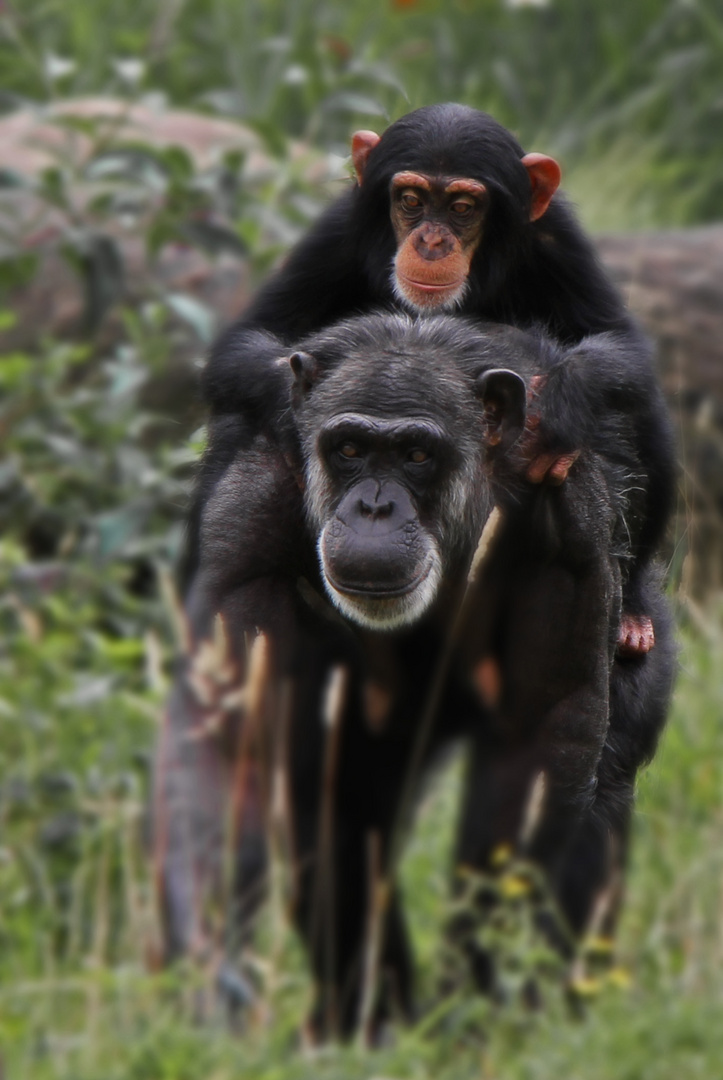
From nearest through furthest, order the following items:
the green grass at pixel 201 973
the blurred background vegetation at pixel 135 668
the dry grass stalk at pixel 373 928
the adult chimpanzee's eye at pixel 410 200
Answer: the adult chimpanzee's eye at pixel 410 200, the blurred background vegetation at pixel 135 668, the dry grass stalk at pixel 373 928, the green grass at pixel 201 973

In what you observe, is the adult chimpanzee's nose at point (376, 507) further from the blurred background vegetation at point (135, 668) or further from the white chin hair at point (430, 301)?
the blurred background vegetation at point (135, 668)

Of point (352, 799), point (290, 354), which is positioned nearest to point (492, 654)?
point (290, 354)

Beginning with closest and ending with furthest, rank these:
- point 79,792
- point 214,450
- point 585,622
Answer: point 585,622 < point 214,450 < point 79,792

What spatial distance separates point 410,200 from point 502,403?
243 millimetres

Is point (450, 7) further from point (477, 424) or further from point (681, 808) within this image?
point (681, 808)

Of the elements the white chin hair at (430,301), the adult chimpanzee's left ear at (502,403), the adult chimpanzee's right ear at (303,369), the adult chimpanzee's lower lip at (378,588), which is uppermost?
the white chin hair at (430,301)

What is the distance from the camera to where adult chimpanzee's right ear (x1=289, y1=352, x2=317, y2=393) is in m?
0.76

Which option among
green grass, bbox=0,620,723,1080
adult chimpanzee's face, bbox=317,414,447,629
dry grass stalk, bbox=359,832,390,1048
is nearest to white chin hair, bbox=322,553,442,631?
adult chimpanzee's face, bbox=317,414,447,629

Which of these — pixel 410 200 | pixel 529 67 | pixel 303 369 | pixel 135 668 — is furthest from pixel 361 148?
pixel 135 668

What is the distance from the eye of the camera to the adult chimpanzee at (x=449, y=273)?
81cm

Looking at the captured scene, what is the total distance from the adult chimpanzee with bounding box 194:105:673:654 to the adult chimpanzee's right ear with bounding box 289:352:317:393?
0.05 meters

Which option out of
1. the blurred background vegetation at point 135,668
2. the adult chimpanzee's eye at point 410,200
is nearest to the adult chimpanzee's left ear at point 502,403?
the adult chimpanzee's eye at point 410,200

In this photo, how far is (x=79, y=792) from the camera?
493 cm

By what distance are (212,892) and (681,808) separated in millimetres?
1881
